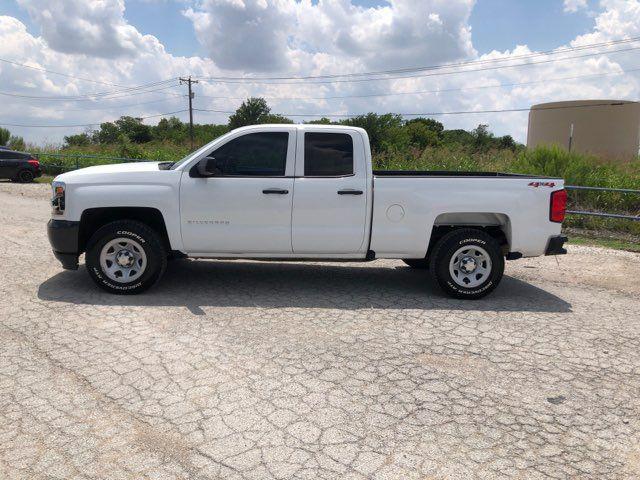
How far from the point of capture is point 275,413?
141 inches

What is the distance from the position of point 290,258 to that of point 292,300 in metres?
0.50

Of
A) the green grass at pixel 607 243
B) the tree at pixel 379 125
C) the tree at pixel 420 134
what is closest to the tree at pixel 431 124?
the tree at pixel 420 134

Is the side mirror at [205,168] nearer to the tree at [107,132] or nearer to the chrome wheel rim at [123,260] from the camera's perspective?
the chrome wheel rim at [123,260]

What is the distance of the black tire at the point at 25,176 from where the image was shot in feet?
71.2

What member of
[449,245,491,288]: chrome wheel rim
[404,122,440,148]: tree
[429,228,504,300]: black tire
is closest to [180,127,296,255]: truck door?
[429,228,504,300]: black tire

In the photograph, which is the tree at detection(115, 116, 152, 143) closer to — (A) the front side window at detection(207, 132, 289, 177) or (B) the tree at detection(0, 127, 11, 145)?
(B) the tree at detection(0, 127, 11, 145)

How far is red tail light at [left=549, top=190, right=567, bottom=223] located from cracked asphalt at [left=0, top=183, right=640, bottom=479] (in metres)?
1.02

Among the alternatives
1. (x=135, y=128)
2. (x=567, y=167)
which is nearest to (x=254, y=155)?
(x=567, y=167)

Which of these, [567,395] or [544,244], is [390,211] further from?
[567,395]

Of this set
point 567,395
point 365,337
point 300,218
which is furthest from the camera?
point 300,218

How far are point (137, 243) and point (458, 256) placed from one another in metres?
3.69

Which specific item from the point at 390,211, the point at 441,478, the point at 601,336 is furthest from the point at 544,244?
the point at 441,478

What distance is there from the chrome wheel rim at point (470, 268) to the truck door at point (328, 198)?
1.12 m

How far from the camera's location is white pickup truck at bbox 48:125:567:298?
609 cm
